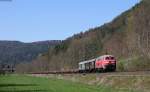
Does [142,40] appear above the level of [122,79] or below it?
above

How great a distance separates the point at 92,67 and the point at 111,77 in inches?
1453

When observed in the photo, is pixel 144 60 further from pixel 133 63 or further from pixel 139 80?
pixel 139 80

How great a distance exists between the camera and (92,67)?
9306 centimetres

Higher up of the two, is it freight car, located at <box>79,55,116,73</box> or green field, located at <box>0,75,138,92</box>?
freight car, located at <box>79,55,116,73</box>

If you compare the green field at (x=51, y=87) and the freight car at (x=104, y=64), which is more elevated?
the freight car at (x=104, y=64)

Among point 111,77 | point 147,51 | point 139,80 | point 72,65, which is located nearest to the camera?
point 139,80

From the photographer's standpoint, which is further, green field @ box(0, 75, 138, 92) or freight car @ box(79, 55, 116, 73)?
freight car @ box(79, 55, 116, 73)

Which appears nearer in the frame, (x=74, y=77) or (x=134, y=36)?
(x=74, y=77)

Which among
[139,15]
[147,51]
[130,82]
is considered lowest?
[130,82]

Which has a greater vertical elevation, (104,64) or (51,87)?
(104,64)

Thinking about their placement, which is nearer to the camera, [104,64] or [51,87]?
[51,87]


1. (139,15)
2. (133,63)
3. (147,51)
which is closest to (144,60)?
(133,63)

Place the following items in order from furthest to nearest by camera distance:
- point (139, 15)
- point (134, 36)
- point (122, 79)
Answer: point (139, 15), point (134, 36), point (122, 79)

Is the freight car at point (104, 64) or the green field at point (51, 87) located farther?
the freight car at point (104, 64)
